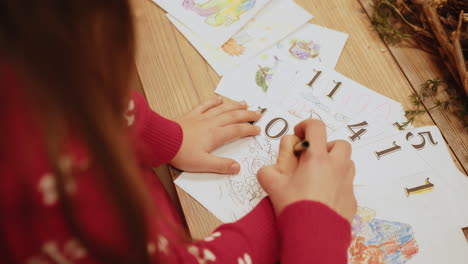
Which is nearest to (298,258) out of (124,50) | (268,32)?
(124,50)

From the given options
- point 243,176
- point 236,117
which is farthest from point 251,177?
point 236,117

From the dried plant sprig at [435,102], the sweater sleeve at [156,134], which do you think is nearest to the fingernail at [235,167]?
the sweater sleeve at [156,134]

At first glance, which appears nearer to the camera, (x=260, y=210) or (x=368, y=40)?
(x=260, y=210)

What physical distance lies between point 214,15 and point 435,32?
0.48 m

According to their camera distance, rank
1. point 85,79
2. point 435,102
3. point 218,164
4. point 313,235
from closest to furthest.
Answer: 1. point 85,79
2. point 313,235
3. point 218,164
4. point 435,102

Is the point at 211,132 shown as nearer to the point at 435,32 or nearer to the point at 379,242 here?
the point at 379,242

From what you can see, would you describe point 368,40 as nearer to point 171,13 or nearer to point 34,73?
point 171,13

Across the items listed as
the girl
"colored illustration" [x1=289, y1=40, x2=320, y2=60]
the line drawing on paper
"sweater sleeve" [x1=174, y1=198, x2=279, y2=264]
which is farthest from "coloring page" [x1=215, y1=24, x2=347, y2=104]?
the girl

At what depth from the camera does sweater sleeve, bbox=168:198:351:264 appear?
520mm

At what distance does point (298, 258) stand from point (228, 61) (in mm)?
434

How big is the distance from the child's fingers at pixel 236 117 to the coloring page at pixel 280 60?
0.14ft

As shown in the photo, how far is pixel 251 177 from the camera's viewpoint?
2.13 feet

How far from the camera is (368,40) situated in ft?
2.64

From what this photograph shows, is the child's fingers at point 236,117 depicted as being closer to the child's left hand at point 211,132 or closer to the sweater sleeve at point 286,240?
the child's left hand at point 211,132
